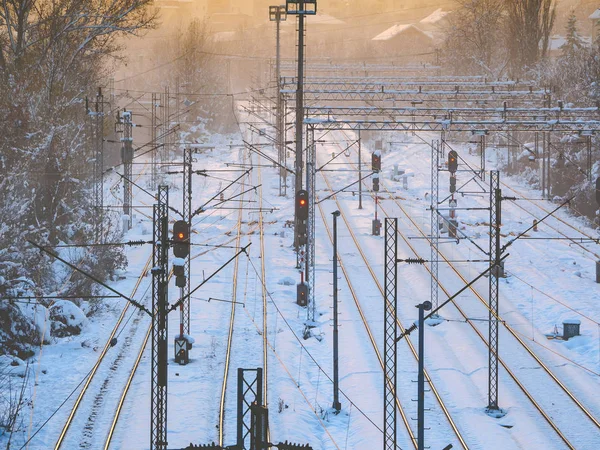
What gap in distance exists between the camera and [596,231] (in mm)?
39156

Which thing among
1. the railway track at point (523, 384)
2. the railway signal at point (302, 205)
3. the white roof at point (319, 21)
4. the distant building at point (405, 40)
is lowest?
the railway track at point (523, 384)

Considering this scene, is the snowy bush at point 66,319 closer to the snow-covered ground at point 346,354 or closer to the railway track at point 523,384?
the snow-covered ground at point 346,354

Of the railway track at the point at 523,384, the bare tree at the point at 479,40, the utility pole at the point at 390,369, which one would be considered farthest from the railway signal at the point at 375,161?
the bare tree at the point at 479,40

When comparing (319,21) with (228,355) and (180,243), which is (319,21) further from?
(180,243)

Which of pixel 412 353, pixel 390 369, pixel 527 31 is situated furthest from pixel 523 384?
pixel 527 31

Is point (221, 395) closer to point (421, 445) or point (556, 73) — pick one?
point (421, 445)

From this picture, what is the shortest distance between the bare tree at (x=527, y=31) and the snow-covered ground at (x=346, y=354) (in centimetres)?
1866

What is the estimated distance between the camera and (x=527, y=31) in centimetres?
5572

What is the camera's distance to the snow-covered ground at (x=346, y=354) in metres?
→ 18.9

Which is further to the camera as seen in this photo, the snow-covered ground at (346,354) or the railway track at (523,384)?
the railway track at (523,384)

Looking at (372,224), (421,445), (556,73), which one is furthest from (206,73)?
(421,445)

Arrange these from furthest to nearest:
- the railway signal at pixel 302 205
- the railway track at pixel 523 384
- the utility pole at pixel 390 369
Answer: the railway signal at pixel 302 205 → the railway track at pixel 523 384 → the utility pole at pixel 390 369

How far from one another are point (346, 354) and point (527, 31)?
37.2 meters

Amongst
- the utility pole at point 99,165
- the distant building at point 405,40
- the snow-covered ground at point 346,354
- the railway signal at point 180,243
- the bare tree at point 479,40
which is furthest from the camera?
the distant building at point 405,40
